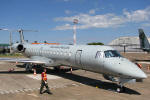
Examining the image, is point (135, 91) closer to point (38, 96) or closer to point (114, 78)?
point (114, 78)

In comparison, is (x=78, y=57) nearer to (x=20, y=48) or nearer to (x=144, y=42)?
(x=20, y=48)

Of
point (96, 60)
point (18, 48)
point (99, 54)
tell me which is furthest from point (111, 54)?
point (18, 48)

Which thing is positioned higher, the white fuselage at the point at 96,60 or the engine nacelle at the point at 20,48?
the engine nacelle at the point at 20,48

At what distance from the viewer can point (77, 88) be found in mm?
12344

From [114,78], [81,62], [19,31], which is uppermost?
[19,31]

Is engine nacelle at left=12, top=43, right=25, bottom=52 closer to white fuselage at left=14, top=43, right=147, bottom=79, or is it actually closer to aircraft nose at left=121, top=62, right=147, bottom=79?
white fuselage at left=14, top=43, right=147, bottom=79

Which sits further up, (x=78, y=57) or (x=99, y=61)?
(x=78, y=57)

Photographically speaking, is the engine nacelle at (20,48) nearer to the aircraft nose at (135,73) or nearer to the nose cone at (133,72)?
the nose cone at (133,72)

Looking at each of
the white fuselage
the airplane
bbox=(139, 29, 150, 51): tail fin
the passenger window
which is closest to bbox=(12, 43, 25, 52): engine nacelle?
the airplane

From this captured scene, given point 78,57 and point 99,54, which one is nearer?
point 99,54

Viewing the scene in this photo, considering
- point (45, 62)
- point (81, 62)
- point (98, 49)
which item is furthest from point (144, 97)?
point (45, 62)

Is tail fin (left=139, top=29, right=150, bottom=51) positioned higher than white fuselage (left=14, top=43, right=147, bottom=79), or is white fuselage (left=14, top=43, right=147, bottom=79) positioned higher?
tail fin (left=139, top=29, right=150, bottom=51)

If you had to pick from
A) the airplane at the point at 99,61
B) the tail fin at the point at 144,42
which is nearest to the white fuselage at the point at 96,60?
the airplane at the point at 99,61

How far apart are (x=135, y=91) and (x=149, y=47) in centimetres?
2613
